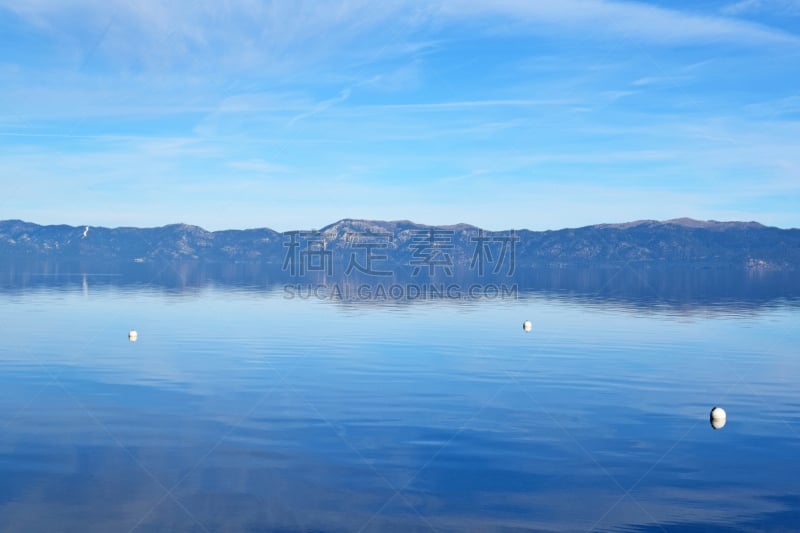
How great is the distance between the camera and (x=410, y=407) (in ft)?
145

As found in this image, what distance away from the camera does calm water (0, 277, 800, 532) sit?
2730 centimetres

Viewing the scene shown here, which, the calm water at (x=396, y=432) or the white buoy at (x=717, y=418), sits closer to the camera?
the calm water at (x=396, y=432)

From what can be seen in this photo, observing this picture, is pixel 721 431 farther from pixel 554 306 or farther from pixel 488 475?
pixel 554 306

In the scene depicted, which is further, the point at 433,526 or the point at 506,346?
the point at 506,346

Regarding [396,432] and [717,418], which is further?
[717,418]

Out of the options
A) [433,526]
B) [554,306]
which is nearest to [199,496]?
[433,526]

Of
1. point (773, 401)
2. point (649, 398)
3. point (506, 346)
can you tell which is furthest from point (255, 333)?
point (773, 401)

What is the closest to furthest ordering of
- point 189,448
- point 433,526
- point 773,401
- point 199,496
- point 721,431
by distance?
1. point 433,526
2. point 199,496
3. point 189,448
4. point 721,431
5. point 773,401

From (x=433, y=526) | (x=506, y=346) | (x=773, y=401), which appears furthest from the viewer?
(x=506, y=346)

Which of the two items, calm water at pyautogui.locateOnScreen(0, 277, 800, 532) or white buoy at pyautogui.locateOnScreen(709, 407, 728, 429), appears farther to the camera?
white buoy at pyautogui.locateOnScreen(709, 407, 728, 429)

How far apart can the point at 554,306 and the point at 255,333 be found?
192ft

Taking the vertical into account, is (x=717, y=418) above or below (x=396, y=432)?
above

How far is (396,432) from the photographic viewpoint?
38.2 meters

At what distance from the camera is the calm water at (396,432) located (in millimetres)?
27297
